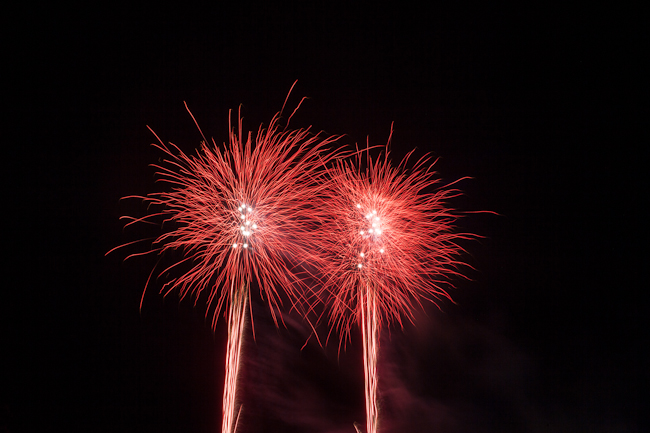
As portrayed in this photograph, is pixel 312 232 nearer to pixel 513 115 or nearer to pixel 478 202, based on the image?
pixel 478 202

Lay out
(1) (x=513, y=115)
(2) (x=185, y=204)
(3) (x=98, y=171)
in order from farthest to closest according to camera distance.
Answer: (1) (x=513, y=115) → (3) (x=98, y=171) → (2) (x=185, y=204)

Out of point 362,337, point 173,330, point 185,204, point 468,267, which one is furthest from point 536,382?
point 185,204

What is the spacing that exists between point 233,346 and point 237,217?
1209 mm

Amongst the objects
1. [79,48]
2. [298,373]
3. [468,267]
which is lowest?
[298,373]

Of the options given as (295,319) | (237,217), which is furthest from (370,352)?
(237,217)

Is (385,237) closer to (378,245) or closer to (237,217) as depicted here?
(378,245)

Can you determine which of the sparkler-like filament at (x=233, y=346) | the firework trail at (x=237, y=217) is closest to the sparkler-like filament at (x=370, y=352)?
the firework trail at (x=237, y=217)

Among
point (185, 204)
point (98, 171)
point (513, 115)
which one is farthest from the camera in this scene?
point (513, 115)

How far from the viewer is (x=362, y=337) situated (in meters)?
3.11

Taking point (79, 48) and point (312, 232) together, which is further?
point (79, 48)

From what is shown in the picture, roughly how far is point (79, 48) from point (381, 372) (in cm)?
449

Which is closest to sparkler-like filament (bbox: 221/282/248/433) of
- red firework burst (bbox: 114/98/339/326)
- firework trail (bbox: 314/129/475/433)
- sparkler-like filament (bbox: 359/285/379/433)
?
red firework burst (bbox: 114/98/339/326)

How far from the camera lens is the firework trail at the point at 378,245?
121 inches

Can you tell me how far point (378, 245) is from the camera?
310 centimetres
